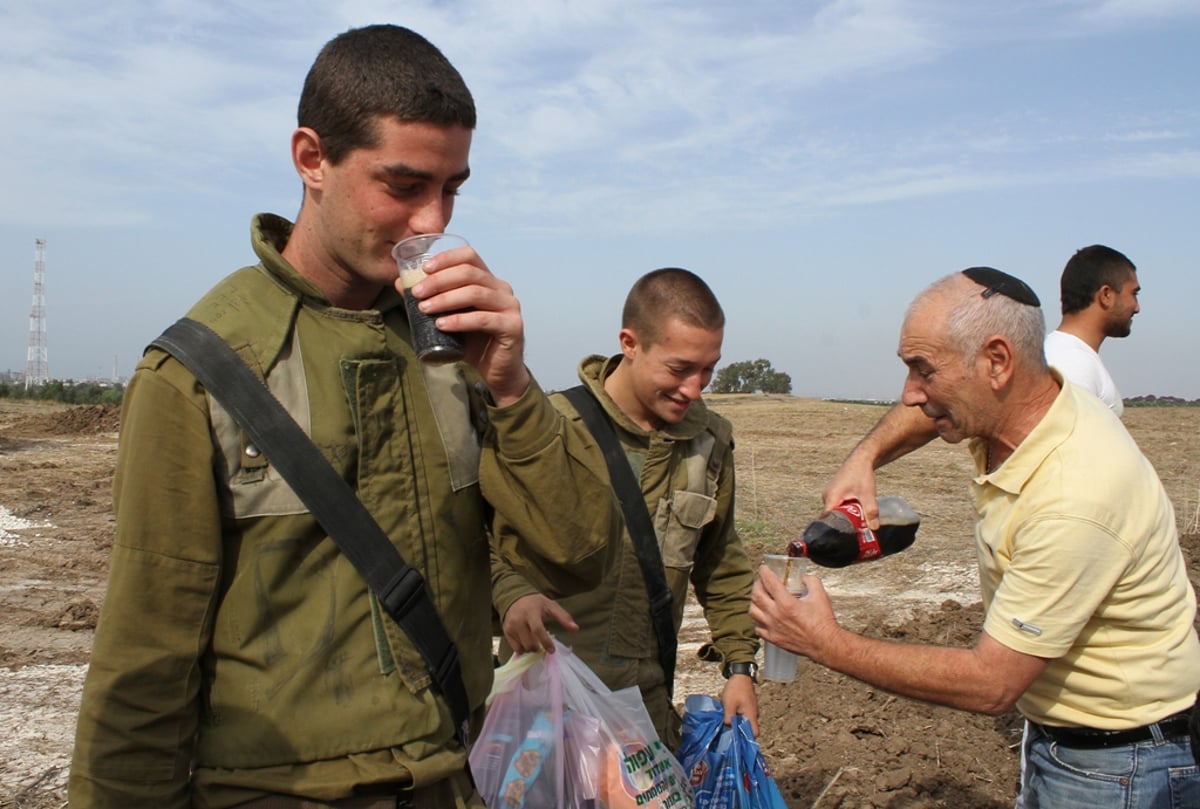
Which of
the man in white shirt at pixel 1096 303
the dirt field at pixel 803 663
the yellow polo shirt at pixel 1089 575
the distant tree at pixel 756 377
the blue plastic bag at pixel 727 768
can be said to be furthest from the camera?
the distant tree at pixel 756 377

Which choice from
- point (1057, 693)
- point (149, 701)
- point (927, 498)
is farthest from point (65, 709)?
point (927, 498)

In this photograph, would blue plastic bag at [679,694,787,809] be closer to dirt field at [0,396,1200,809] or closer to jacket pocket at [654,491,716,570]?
jacket pocket at [654,491,716,570]

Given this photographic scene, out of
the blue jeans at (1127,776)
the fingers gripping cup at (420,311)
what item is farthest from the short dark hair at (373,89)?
the blue jeans at (1127,776)

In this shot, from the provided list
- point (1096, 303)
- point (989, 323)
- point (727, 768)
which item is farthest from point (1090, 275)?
point (727, 768)

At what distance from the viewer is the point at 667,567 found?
3.41 meters

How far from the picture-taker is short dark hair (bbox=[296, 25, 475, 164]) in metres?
1.83

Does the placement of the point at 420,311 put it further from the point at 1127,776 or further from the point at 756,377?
the point at 756,377

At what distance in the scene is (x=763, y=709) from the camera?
6332 millimetres

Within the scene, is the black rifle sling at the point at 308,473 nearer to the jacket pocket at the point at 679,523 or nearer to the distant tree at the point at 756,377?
the jacket pocket at the point at 679,523

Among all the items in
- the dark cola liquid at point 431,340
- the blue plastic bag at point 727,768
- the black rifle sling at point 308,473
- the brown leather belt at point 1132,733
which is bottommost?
the blue plastic bag at point 727,768

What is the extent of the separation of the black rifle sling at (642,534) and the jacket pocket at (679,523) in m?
0.10

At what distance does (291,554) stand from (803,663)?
5.89 metres

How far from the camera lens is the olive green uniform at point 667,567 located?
3.25 meters

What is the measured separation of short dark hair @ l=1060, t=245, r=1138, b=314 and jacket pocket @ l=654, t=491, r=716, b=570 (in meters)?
3.25
